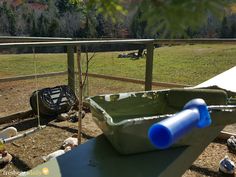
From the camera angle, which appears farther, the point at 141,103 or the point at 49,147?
the point at 49,147

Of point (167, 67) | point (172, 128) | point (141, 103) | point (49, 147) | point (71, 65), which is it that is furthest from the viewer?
point (167, 67)

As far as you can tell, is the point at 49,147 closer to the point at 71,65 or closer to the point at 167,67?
the point at 71,65

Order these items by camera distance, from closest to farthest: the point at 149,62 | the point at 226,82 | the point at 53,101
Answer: the point at 226,82, the point at 53,101, the point at 149,62

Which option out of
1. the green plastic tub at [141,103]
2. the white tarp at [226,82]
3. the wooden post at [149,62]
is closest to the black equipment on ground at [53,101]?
the wooden post at [149,62]

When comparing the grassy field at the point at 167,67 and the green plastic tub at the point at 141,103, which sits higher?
the green plastic tub at the point at 141,103

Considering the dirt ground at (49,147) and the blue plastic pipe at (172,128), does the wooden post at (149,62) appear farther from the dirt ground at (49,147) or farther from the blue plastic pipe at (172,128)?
the blue plastic pipe at (172,128)

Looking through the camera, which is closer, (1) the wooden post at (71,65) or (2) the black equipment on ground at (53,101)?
(2) the black equipment on ground at (53,101)

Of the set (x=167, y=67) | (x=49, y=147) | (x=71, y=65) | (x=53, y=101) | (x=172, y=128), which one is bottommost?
(x=167, y=67)

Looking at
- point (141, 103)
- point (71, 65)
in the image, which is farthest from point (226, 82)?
point (71, 65)

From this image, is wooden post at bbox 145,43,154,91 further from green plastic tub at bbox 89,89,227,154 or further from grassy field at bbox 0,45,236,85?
grassy field at bbox 0,45,236,85

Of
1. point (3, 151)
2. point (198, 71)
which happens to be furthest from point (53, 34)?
point (3, 151)

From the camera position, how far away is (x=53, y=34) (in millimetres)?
16359

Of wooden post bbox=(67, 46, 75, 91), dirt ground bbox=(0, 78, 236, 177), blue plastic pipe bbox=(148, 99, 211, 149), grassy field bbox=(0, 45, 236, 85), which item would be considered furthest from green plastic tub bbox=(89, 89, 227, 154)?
grassy field bbox=(0, 45, 236, 85)

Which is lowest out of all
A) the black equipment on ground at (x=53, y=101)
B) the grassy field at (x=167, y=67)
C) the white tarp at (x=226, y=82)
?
the grassy field at (x=167, y=67)
